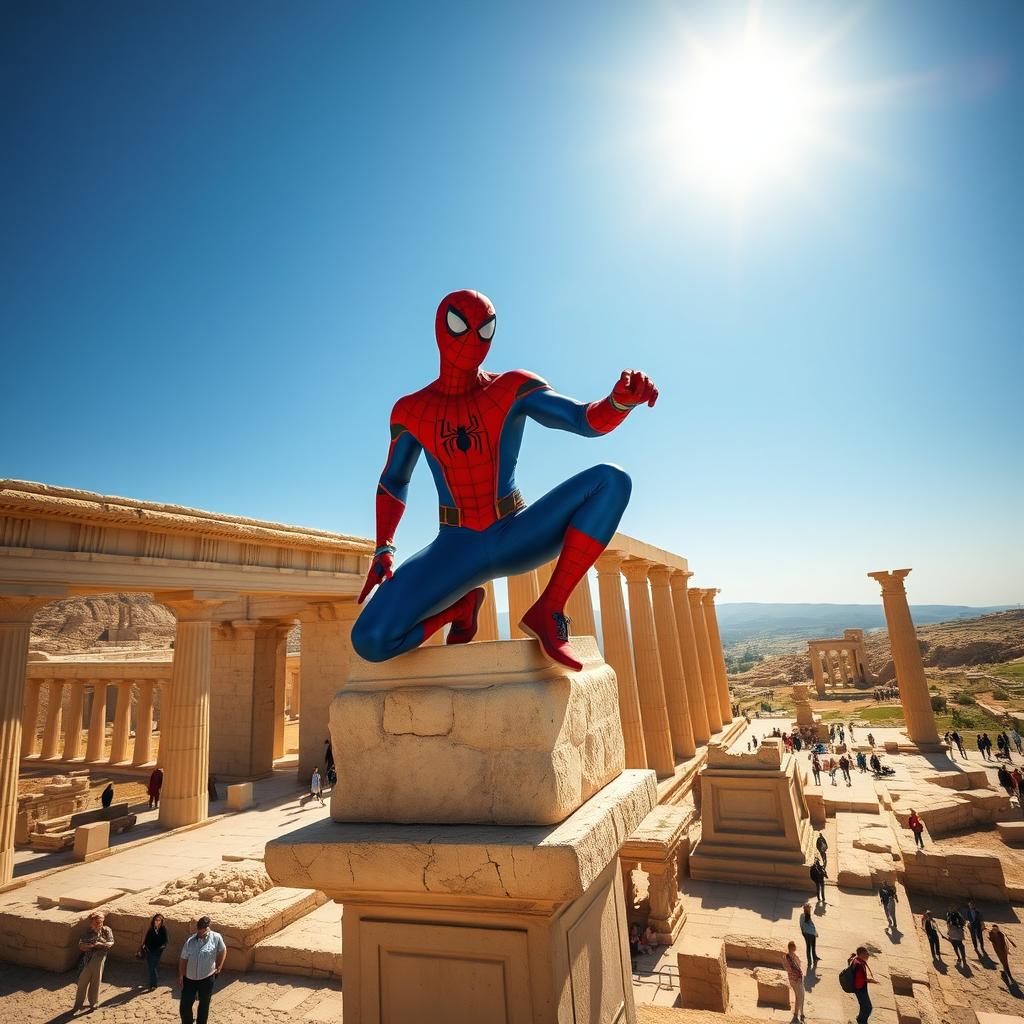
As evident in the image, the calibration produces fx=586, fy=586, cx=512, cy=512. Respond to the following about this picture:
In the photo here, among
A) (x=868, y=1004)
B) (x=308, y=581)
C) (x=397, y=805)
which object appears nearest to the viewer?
(x=397, y=805)

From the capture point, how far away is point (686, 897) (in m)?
12.4

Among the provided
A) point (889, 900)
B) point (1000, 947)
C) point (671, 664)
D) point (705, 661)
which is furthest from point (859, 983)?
point (705, 661)

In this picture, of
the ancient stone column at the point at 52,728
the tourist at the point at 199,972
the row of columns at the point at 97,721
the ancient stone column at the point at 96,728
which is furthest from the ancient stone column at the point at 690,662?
the ancient stone column at the point at 52,728

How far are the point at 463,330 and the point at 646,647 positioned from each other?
18.7m

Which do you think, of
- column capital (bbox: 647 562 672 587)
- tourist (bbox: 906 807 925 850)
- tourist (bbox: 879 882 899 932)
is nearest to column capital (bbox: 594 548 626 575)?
column capital (bbox: 647 562 672 587)

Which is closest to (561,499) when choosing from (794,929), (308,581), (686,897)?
(794,929)

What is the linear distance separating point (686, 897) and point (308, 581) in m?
12.3

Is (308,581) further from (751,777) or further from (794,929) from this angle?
(794,929)

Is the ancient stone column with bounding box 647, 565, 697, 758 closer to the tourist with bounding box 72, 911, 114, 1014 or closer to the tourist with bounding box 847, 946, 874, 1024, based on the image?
the tourist with bounding box 847, 946, 874, 1024

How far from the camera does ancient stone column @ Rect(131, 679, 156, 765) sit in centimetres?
2319

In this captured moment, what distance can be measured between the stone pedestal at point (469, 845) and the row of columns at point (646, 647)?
34.5ft

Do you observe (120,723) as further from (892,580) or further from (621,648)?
(892,580)

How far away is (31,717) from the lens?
2789 cm

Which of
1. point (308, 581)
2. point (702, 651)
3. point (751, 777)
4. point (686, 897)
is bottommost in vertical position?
point (686, 897)
